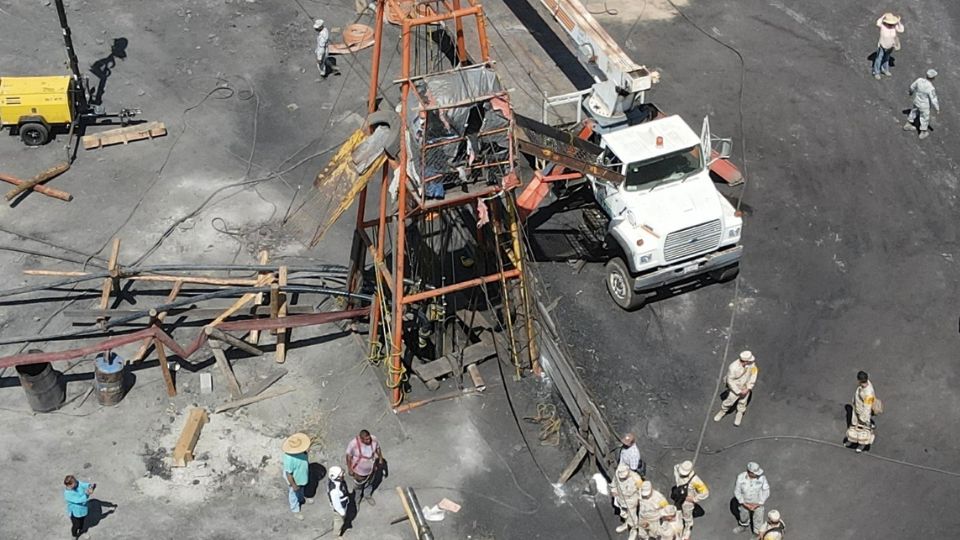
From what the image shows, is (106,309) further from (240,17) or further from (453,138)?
(240,17)

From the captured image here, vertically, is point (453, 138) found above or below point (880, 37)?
above

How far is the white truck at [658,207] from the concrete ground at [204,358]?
135 inches

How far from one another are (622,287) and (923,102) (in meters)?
10.1

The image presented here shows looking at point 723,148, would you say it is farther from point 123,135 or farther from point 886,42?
point 123,135

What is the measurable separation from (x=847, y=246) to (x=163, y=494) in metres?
15.0

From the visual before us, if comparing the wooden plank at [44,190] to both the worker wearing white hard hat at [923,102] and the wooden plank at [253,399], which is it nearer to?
the wooden plank at [253,399]

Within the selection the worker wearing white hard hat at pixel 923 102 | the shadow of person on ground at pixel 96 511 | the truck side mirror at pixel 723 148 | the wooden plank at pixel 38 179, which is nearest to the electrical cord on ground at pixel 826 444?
Answer: the truck side mirror at pixel 723 148

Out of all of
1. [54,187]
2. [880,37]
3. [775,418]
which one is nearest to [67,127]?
[54,187]

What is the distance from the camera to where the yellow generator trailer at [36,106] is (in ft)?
84.8

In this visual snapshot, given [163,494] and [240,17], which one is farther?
[240,17]

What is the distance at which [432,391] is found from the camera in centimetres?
2069

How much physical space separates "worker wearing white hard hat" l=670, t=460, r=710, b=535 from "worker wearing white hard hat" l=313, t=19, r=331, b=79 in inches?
592

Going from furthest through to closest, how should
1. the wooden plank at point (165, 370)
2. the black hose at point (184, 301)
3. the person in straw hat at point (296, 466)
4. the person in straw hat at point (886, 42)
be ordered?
the person in straw hat at point (886, 42), the black hose at point (184, 301), the wooden plank at point (165, 370), the person in straw hat at point (296, 466)

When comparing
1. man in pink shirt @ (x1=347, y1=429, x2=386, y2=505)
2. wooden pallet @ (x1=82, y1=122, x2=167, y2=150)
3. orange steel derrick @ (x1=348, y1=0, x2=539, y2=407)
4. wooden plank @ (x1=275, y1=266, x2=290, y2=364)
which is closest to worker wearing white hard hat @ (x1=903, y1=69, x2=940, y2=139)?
orange steel derrick @ (x1=348, y1=0, x2=539, y2=407)
